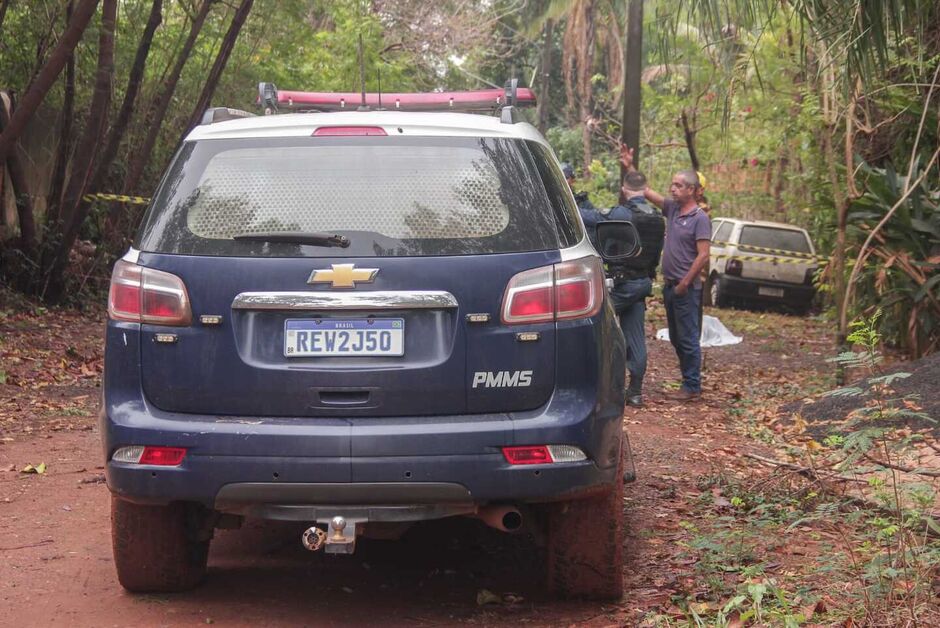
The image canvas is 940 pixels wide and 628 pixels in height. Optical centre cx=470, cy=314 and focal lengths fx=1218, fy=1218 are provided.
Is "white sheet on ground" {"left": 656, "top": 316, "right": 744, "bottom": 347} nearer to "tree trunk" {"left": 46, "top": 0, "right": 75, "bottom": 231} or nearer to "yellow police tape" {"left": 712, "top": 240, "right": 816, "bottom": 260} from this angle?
"yellow police tape" {"left": 712, "top": 240, "right": 816, "bottom": 260}

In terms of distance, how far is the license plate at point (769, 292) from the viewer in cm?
2147

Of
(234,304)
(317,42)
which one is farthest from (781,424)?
(317,42)

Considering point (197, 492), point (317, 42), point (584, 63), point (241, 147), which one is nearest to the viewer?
point (197, 492)

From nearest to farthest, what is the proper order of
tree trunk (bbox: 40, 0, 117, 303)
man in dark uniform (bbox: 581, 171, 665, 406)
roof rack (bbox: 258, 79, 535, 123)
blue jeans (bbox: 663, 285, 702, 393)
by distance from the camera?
1. roof rack (bbox: 258, 79, 535, 123)
2. man in dark uniform (bbox: 581, 171, 665, 406)
3. blue jeans (bbox: 663, 285, 702, 393)
4. tree trunk (bbox: 40, 0, 117, 303)

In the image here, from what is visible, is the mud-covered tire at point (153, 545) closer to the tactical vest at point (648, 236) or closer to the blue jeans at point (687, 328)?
the tactical vest at point (648, 236)

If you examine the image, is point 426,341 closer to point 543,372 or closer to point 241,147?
point 543,372

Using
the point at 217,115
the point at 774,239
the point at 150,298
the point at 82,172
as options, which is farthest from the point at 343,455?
the point at 774,239

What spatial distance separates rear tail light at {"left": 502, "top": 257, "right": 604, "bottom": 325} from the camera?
436cm

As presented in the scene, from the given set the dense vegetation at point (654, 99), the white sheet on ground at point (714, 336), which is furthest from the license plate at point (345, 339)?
the white sheet on ground at point (714, 336)

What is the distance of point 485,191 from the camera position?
4.58m

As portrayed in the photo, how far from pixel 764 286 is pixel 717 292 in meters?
0.96

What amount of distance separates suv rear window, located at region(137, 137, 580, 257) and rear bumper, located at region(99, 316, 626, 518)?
1.63 ft

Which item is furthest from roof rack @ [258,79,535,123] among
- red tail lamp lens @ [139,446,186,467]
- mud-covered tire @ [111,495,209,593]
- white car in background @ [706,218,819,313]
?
white car in background @ [706,218,819,313]

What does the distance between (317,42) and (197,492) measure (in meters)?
22.4
